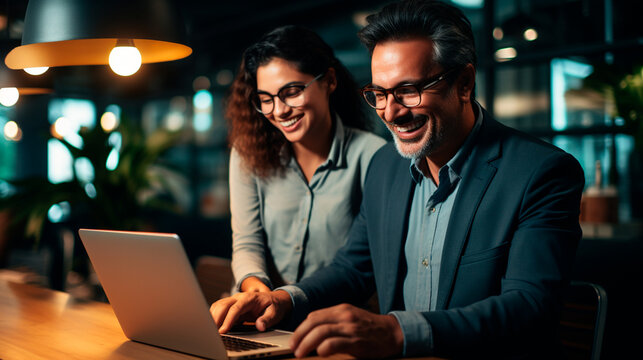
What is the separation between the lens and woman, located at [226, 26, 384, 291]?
184 cm

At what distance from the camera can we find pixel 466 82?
4.81 feet

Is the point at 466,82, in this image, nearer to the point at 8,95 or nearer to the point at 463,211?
the point at 463,211

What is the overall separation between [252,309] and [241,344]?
144mm

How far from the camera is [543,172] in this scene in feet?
4.14

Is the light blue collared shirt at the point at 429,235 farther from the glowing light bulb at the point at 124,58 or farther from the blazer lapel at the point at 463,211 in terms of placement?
the glowing light bulb at the point at 124,58

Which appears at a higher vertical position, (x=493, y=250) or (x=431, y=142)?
(x=431, y=142)

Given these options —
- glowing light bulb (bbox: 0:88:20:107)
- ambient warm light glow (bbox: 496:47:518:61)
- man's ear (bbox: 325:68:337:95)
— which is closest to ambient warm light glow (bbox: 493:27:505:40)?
ambient warm light glow (bbox: 496:47:518:61)

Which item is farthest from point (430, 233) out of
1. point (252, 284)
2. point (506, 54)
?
point (506, 54)

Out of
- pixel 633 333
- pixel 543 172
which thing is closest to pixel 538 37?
pixel 633 333

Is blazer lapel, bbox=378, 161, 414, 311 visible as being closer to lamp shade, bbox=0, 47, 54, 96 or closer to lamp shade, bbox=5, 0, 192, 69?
lamp shade, bbox=5, 0, 192, 69

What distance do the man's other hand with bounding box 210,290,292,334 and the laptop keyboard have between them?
0.05 meters

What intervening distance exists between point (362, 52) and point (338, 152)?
3.22 metres

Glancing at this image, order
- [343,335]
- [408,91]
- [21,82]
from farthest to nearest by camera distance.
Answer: [21,82], [408,91], [343,335]

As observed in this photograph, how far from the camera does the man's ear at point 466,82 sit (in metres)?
1.45
